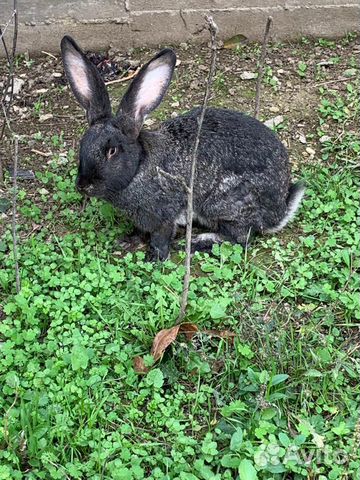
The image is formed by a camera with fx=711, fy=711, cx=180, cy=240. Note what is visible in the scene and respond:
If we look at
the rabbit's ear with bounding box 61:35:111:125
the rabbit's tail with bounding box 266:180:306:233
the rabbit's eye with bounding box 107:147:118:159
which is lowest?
the rabbit's tail with bounding box 266:180:306:233

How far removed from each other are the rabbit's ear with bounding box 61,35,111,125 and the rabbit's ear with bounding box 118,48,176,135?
13 centimetres

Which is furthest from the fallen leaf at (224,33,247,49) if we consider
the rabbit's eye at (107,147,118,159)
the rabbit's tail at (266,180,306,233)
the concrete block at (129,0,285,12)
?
the rabbit's eye at (107,147,118,159)

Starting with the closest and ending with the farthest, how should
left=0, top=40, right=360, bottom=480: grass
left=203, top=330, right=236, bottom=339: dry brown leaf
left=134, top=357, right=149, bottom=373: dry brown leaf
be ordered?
1. left=0, top=40, right=360, bottom=480: grass
2. left=134, top=357, right=149, bottom=373: dry brown leaf
3. left=203, top=330, right=236, bottom=339: dry brown leaf

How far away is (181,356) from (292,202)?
149cm

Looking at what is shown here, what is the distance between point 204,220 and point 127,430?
1748 mm

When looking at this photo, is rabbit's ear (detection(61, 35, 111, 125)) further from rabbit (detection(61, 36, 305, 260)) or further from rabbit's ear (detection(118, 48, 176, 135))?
rabbit's ear (detection(118, 48, 176, 135))

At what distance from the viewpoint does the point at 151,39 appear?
6336 mm

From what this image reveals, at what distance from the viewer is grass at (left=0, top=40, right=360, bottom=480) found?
3.33m

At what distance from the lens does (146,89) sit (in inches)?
169

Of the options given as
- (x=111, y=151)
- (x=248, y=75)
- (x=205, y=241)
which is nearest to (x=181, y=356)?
→ (x=205, y=241)

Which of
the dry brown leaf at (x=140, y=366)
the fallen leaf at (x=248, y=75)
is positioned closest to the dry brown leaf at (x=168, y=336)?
the dry brown leaf at (x=140, y=366)

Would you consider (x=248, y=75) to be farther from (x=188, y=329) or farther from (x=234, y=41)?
(x=188, y=329)

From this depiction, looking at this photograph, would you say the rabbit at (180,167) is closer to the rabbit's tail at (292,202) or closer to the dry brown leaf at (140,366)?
the rabbit's tail at (292,202)

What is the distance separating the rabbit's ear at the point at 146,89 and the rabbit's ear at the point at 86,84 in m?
0.13
